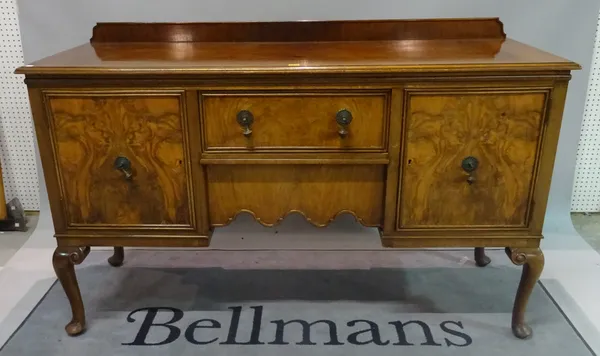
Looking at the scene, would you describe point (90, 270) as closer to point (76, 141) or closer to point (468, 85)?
point (76, 141)

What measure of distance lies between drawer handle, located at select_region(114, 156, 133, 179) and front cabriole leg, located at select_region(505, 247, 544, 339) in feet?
3.62

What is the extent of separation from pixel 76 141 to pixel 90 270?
0.78 m

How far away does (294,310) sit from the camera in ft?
6.13

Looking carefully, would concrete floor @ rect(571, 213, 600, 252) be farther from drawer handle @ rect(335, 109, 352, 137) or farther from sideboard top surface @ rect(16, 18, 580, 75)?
drawer handle @ rect(335, 109, 352, 137)

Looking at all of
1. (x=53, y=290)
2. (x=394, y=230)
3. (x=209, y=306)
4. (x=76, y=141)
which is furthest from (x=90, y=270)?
(x=394, y=230)

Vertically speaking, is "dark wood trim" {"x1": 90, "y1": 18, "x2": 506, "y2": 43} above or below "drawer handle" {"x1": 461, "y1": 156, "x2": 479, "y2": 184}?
above

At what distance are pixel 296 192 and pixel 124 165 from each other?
0.47 meters

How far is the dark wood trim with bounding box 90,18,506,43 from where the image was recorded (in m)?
1.87

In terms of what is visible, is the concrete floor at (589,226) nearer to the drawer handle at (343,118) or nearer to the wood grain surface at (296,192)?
the wood grain surface at (296,192)

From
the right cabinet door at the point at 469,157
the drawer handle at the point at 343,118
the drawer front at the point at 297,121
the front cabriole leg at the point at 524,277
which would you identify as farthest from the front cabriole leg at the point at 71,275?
the front cabriole leg at the point at 524,277

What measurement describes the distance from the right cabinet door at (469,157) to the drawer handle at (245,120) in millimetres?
406

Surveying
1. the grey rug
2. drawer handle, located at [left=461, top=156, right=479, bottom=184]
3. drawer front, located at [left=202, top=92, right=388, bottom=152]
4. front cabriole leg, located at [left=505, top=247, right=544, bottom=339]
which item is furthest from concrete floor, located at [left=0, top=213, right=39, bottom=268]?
front cabriole leg, located at [left=505, top=247, right=544, bottom=339]

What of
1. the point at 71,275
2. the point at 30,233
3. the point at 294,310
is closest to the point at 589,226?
the point at 294,310

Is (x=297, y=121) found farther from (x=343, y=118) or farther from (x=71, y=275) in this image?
(x=71, y=275)
